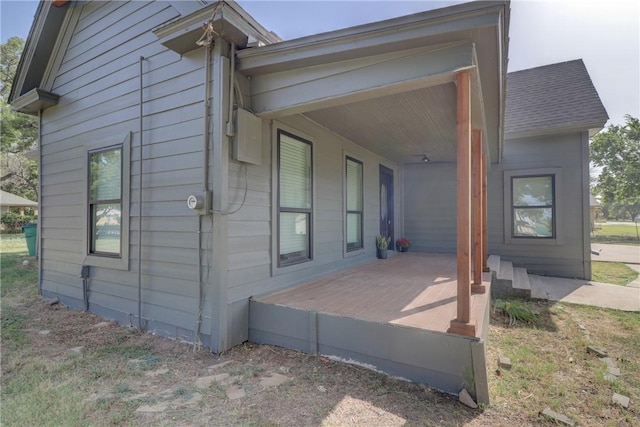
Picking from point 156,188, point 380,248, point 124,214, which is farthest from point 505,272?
point 124,214

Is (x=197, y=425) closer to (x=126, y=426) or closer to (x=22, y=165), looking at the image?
(x=126, y=426)

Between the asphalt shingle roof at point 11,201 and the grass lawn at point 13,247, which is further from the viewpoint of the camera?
the asphalt shingle roof at point 11,201

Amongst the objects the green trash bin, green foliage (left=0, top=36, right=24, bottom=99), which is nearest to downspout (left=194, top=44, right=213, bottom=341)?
the green trash bin

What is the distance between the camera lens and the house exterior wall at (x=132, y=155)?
3320mm

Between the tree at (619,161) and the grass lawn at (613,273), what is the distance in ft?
44.3

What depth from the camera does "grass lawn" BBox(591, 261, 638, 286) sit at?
654 cm

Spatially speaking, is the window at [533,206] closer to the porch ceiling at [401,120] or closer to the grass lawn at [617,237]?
the porch ceiling at [401,120]

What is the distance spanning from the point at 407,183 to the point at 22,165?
25461 mm

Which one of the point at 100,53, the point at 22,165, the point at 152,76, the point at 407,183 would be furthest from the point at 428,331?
the point at 22,165

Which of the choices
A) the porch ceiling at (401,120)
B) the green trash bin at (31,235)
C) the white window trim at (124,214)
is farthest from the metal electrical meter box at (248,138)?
the green trash bin at (31,235)

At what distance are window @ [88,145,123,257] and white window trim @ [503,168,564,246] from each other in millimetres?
7255

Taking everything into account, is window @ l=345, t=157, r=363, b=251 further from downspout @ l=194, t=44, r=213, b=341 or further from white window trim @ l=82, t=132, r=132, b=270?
white window trim @ l=82, t=132, r=132, b=270

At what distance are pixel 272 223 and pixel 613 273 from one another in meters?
8.16

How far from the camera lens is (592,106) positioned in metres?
6.60
